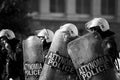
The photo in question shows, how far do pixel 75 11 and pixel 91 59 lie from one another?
23936 mm

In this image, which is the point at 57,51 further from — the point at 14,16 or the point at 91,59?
the point at 14,16

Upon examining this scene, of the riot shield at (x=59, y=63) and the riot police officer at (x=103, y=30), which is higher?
the riot police officer at (x=103, y=30)

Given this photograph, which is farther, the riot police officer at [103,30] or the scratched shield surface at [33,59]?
the scratched shield surface at [33,59]

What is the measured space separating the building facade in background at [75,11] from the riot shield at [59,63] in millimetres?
21502

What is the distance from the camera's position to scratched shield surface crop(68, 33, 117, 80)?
20.9 ft

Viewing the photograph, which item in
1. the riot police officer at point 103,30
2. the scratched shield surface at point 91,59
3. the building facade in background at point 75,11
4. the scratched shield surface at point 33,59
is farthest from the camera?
the building facade in background at point 75,11

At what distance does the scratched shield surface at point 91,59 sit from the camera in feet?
20.9

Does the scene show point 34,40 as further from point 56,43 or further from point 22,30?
point 22,30

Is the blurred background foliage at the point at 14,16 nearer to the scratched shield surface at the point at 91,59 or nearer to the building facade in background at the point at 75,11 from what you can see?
the scratched shield surface at the point at 91,59

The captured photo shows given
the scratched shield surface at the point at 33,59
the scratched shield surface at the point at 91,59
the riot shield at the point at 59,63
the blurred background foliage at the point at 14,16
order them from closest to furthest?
the scratched shield surface at the point at 91,59 → the riot shield at the point at 59,63 → the scratched shield surface at the point at 33,59 → the blurred background foliage at the point at 14,16

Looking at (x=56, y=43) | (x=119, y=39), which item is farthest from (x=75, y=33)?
(x=119, y=39)

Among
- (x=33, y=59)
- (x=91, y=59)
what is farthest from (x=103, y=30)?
(x=33, y=59)

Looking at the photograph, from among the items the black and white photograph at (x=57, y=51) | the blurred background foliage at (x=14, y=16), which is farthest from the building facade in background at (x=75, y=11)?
the black and white photograph at (x=57, y=51)

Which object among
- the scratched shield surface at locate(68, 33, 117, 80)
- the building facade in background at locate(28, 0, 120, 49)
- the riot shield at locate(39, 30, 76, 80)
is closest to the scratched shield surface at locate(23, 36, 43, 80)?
the riot shield at locate(39, 30, 76, 80)
